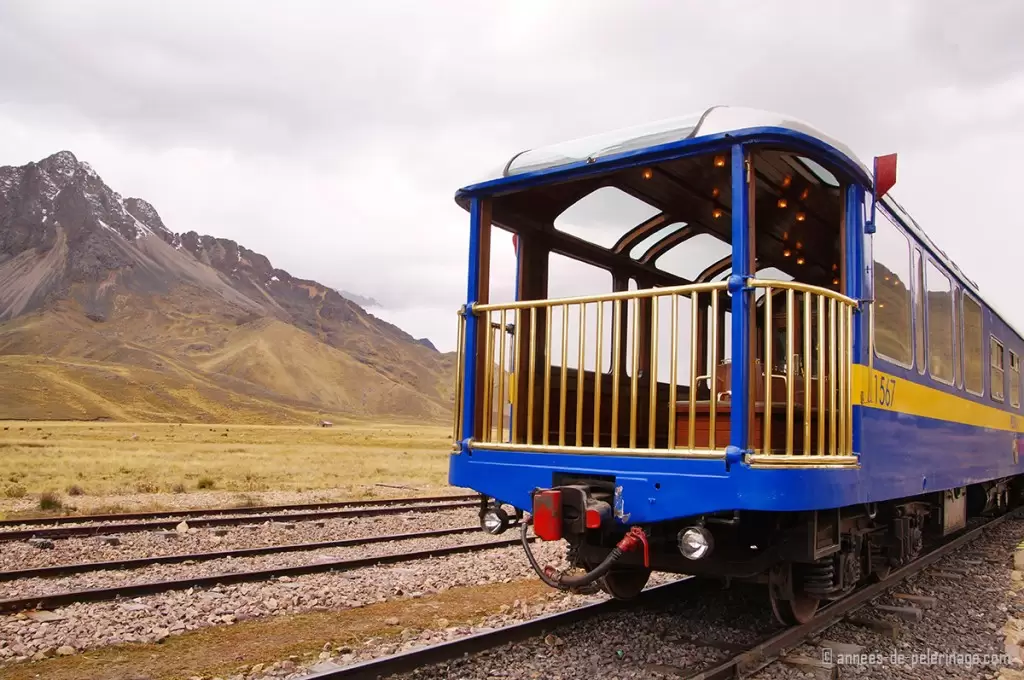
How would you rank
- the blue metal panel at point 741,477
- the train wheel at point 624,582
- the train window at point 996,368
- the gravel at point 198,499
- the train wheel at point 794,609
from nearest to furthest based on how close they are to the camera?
the blue metal panel at point 741,477, the train wheel at point 794,609, the train wheel at point 624,582, the train window at point 996,368, the gravel at point 198,499

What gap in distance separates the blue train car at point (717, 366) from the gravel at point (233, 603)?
2358 millimetres

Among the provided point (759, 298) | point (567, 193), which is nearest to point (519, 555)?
point (759, 298)

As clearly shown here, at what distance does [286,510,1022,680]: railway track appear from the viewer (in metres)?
5.30

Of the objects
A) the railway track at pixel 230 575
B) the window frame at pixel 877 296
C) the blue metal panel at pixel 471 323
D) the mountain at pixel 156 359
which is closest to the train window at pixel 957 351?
the window frame at pixel 877 296

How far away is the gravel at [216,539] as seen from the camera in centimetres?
1029

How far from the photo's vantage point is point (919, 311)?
24.5 ft

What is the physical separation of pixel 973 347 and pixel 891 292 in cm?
344

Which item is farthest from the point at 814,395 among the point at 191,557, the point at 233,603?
the point at 191,557

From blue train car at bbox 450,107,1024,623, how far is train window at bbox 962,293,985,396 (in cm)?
11

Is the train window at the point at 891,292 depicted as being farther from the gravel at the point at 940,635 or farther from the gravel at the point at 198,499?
the gravel at the point at 198,499

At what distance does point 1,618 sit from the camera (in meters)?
7.13

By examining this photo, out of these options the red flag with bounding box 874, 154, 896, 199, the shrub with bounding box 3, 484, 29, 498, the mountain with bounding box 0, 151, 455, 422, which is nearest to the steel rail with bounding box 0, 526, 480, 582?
the red flag with bounding box 874, 154, 896, 199

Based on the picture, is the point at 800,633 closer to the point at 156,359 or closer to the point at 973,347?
the point at 973,347

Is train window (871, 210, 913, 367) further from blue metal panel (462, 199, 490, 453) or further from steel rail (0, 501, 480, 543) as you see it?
steel rail (0, 501, 480, 543)
